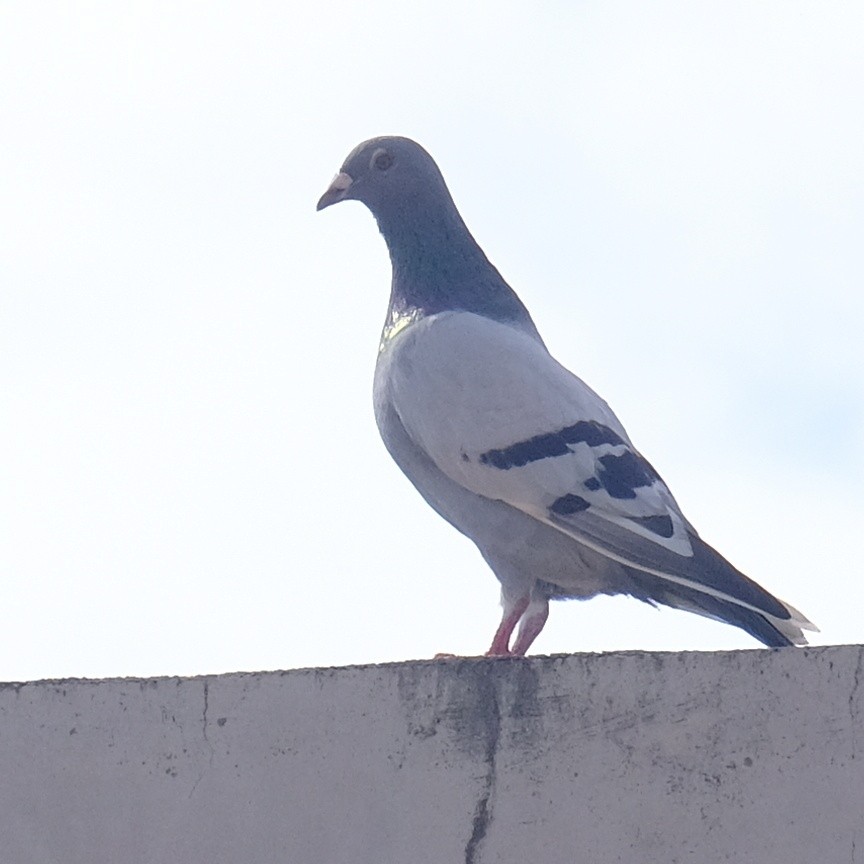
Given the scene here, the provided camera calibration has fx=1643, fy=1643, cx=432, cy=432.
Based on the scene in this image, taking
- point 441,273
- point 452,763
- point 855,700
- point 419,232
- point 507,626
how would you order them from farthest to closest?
point 419,232 → point 441,273 → point 507,626 → point 452,763 → point 855,700

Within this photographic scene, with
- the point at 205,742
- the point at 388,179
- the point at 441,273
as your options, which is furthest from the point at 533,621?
the point at 388,179

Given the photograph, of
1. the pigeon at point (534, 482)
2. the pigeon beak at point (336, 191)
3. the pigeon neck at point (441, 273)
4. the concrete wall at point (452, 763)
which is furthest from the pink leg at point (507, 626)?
the pigeon beak at point (336, 191)

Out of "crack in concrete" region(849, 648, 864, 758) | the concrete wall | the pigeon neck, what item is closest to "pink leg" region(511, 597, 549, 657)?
the pigeon neck

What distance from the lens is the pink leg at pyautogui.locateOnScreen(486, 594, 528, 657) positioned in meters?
5.87

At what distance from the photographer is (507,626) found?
235 inches

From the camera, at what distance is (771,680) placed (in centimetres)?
429

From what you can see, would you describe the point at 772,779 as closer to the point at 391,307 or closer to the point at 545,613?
the point at 545,613

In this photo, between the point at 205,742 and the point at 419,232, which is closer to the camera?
the point at 205,742

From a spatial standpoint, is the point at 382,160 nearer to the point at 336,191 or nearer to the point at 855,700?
the point at 336,191

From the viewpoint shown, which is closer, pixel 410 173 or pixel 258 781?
pixel 258 781

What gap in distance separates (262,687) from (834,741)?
1519 mm

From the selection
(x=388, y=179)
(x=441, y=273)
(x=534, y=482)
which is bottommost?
(x=534, y=482)

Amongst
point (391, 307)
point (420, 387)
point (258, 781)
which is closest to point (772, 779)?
point (258, 781)

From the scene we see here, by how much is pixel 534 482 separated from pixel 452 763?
5.39ft
